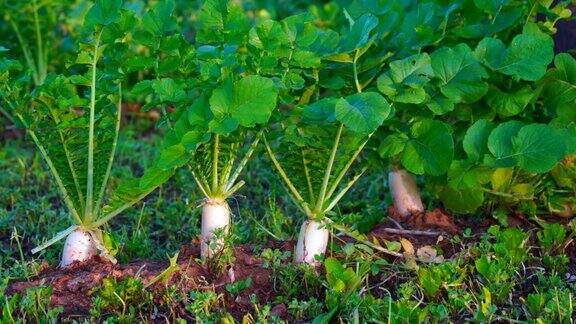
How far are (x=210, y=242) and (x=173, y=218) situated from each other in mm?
653

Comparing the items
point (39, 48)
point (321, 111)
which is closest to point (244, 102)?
point (321, 111)

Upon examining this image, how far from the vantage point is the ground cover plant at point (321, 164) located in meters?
2.24

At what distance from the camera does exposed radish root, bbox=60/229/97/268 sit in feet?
8.06

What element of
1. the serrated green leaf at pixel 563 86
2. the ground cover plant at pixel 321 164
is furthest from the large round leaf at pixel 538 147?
the serrated green leaf at pixel 563 86

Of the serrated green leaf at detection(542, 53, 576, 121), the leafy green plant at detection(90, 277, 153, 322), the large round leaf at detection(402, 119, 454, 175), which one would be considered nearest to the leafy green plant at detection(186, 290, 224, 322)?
the leafy green plant at detection(90, 277, 153, 322)

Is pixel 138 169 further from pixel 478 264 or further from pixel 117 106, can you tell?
pixel 478 264

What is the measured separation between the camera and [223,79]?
2254mm

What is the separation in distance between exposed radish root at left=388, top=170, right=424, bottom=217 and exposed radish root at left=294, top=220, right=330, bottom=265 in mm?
445

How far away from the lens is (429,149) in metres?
2.43

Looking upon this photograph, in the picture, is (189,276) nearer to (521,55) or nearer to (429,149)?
(429,149)

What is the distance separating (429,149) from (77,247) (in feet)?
3.42

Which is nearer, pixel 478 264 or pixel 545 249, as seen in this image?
pixel 478 264

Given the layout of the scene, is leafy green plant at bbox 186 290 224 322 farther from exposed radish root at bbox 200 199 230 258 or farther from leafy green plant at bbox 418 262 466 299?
leafy green plant at bbox 418 262 466 299

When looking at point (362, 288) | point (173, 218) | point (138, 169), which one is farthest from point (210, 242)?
point (138, 169)
